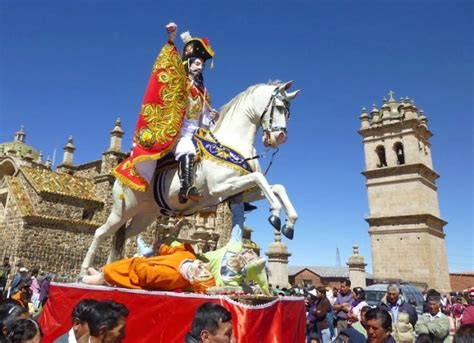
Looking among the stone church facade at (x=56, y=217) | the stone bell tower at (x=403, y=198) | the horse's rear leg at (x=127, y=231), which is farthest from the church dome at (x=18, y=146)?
the horse's rear leg at (x=127, y=231)

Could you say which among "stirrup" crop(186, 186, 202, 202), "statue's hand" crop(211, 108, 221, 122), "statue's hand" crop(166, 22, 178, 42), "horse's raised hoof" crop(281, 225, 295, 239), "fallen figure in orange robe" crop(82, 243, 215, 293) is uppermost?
"statue's hand" crop(166, 22, 178, 42)

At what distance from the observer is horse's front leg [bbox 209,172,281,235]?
4.54m

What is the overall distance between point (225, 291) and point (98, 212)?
55.3ft

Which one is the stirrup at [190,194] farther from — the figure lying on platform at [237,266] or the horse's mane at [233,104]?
the horse's mane at [233,104]

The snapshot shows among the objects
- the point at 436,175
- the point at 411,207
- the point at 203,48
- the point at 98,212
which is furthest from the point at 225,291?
the point at 436,175

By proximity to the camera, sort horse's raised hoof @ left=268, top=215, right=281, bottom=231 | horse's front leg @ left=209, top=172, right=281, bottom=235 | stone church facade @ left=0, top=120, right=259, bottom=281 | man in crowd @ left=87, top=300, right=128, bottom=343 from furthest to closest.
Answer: stone church facade @ left=0, top=120, right=259, bottom=281 → horse's front leg @ left=209, top=172, right=281, bottom=235 → horse's raised hoof @ left=268, top=215, right=281, bottom=231 → man in crowd @ left=87, top=300, right=128, bottom=343

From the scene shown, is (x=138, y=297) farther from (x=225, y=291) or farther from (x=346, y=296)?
(x=346, y=296)

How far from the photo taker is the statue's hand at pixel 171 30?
5.61 m

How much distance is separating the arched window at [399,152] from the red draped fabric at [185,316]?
3142 centimetres

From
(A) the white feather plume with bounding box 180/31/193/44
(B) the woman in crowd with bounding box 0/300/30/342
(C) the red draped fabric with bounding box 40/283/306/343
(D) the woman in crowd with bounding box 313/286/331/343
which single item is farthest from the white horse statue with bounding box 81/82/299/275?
(D) the woman in crowd with bounding box 313/286/331/343

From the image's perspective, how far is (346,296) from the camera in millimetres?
8969

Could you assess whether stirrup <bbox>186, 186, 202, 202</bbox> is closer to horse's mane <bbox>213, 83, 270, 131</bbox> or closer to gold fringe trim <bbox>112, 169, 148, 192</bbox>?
gold fringe trim <bbox>112, 169, 148, 192</bbox>

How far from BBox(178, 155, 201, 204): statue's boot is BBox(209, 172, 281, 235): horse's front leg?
22 cm

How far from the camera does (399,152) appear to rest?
3391 cm
